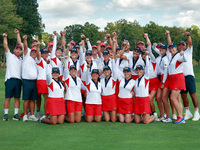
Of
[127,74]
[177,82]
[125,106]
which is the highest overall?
[127,74]

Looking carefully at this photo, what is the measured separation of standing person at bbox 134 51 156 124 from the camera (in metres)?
7.74

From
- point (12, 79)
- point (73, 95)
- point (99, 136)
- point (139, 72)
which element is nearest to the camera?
point (99, 136)

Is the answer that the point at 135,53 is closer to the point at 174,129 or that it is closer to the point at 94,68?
the point at 94,68

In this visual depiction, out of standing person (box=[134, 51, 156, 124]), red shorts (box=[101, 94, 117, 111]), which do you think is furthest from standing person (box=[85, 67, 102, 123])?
standing person (box=[134, 51, 156, 124])

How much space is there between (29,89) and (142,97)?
3.57 metres

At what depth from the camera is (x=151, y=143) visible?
18.2 ft

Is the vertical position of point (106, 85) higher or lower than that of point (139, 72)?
lower

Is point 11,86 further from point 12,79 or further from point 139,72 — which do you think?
point 139,72

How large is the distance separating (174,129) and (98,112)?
238cm

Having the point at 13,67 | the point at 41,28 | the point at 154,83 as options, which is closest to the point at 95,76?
the point at 154,83

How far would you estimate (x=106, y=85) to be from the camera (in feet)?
27.2

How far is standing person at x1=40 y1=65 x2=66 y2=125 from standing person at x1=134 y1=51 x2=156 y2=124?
2.24 meters

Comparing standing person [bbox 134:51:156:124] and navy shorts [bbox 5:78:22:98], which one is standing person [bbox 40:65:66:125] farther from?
standing person [bbox 134:51:156:124]

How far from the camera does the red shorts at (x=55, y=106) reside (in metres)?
7.66
